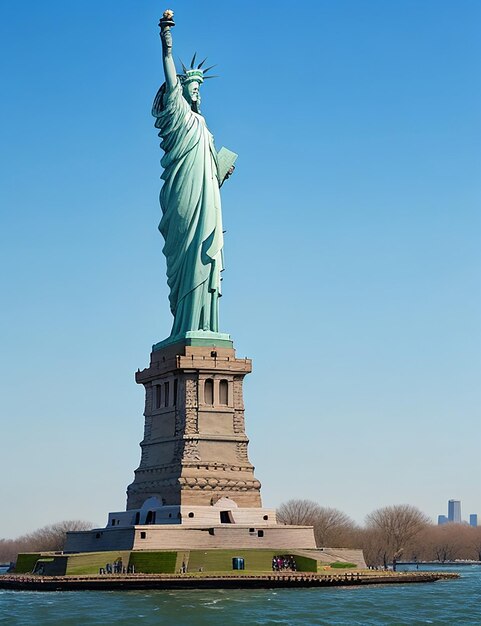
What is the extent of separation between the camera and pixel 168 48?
69812mm

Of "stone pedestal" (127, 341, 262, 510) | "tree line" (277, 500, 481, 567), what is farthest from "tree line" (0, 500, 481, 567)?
"stone pedestal" (127, 341, 262, 510)

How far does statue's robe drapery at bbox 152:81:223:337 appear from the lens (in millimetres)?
69250

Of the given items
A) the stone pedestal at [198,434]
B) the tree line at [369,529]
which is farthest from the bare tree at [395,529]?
the stone pedestal at [198,434]

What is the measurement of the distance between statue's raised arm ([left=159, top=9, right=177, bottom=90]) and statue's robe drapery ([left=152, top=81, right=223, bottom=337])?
1.97 ft

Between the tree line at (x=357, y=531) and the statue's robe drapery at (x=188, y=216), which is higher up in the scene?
the statue's robe drapery at (x=188, y=216)

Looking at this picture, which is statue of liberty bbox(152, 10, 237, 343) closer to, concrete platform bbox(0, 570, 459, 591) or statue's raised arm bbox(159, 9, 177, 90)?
statue's raised arm bbox(159, 9, 177, 90)

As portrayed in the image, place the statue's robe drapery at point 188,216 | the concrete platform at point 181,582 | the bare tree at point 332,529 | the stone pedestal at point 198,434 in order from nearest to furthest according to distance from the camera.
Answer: the concrete platform at point 181,582
the stone pedestal at point 198,434
the statue's robe drapery at point 188,216
the bare tree at point 332,529

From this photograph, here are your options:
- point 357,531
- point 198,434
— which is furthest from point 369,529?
point 198,434

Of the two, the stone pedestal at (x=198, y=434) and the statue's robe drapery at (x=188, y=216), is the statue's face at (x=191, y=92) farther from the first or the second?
the stone pedestal at (x=198, y=434)

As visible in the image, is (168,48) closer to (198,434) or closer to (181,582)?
(198,434)

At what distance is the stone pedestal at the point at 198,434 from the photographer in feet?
215

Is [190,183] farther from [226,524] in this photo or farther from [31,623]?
[31,623]

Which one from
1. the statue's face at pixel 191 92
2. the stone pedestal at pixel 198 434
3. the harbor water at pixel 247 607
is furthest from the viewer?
the statue's face at pixel 191 92

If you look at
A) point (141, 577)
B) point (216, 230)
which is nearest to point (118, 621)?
point (141, 577)
